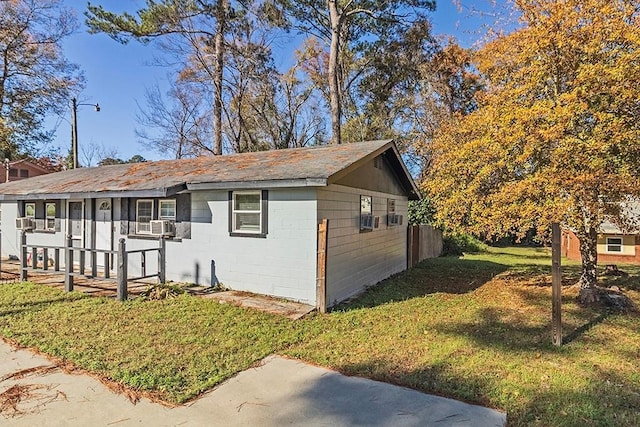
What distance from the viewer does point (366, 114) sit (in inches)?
888

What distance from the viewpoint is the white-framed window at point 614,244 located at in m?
16.9

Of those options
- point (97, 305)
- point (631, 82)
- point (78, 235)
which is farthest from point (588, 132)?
point (78, 235)

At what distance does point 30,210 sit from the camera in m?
12.4

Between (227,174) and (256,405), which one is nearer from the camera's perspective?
(256,405)

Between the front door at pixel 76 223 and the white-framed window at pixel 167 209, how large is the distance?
321cm

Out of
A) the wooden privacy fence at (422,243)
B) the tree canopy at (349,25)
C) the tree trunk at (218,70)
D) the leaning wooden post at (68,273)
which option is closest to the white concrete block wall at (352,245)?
the wooden privacy fence at (422,243)

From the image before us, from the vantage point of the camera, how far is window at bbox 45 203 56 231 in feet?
38.4

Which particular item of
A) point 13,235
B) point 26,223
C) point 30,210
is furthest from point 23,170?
point 26,223

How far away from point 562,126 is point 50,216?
13906 mm

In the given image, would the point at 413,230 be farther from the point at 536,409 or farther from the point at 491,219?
the point at 536,409

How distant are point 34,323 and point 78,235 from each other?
5699mm

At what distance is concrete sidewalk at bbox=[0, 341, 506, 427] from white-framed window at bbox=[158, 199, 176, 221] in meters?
5.18

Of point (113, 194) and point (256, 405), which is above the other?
point (113, 194)

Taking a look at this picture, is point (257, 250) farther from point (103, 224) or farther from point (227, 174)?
point (103, 224)
